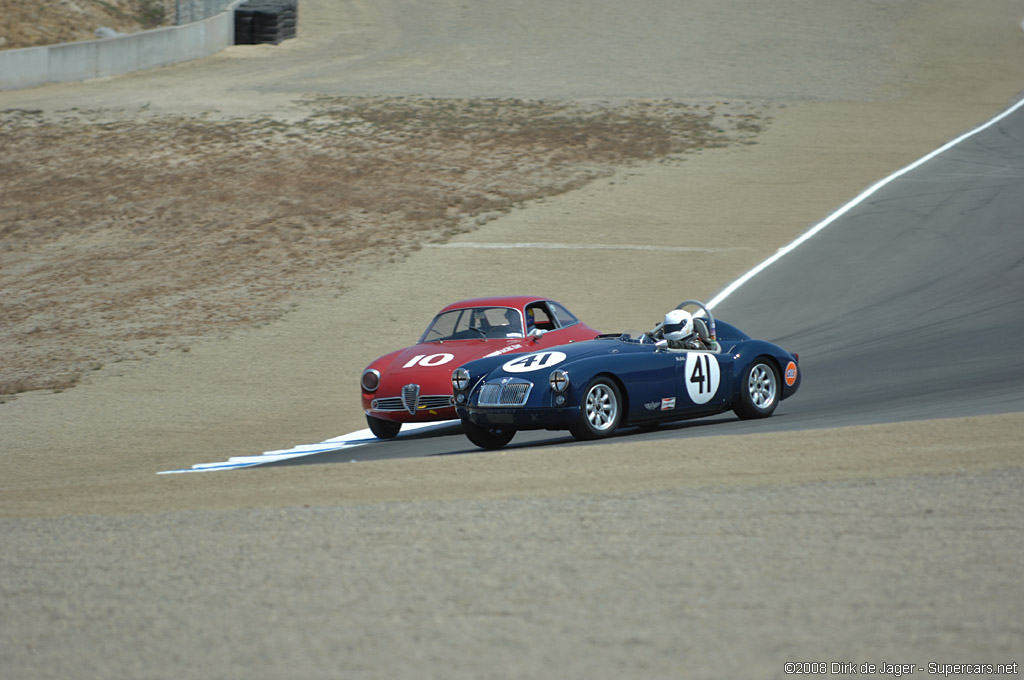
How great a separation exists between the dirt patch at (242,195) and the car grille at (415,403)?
581 cm

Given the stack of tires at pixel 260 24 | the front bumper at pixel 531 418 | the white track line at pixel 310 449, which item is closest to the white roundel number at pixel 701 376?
the front bumper at pixel 531 418

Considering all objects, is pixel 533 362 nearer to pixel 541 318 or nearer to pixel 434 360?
pixel 434 360

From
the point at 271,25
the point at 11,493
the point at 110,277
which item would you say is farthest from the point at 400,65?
the point at 11,493

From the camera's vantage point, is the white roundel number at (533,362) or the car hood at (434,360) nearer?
the white roundel number at (533,362)

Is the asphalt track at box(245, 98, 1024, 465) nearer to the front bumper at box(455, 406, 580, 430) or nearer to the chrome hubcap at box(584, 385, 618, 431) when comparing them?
the chrome hubcap at box(584, 385, 618, 431)

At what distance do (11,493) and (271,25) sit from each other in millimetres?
33796

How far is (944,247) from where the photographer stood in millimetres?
19906

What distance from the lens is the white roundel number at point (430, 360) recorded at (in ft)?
41.0

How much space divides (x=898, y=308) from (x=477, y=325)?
276 inches

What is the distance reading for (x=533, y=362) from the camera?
10523 millimetres

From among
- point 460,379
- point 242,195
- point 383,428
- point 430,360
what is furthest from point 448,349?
point 242,195

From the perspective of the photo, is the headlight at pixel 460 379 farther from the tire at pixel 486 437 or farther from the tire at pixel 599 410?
the tire at pixel 599 410

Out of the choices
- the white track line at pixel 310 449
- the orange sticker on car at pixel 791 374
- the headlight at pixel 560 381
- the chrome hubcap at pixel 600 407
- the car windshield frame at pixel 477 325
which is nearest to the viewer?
the headlight at pixel 560 381

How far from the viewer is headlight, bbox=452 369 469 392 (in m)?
11.1
